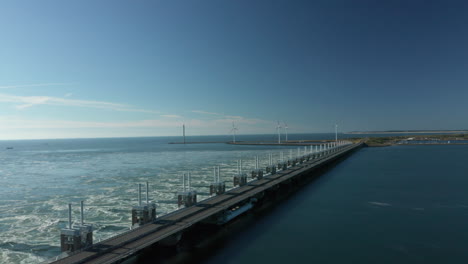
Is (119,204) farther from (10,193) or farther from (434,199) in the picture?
(434,199)

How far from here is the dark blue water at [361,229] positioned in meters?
12.8

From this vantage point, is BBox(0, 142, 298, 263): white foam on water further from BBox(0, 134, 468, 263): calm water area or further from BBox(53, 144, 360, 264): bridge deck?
BBox(53, 144, 360, 264): bridge deck

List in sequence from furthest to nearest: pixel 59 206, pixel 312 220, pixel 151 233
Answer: pixel 59 206, pixel 312 220, pixel 151 233

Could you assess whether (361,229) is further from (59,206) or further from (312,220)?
(59,206)

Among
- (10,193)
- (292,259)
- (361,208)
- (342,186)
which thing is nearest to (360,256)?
(292,259)

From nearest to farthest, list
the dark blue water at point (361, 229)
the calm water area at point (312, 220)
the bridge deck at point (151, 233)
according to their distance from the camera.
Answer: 1. the bridge deck at point (151, 233)
2. the dark blue water at point (361, 229)
3. the calm water area at point (312, 220)

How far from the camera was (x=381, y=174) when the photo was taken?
37688 mm

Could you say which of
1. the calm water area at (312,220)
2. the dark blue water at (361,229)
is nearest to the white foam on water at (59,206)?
the calm water area at (312,220)

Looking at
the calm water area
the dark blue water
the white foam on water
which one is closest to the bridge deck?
the white foam on water

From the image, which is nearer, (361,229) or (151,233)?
(151,233)

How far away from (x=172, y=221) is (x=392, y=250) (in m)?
9.33

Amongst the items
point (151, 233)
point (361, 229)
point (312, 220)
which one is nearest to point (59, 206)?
point (151, 233)

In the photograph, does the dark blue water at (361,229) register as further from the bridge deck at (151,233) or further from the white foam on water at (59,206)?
the white foam on water at (59,206)

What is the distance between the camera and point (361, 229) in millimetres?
16156
